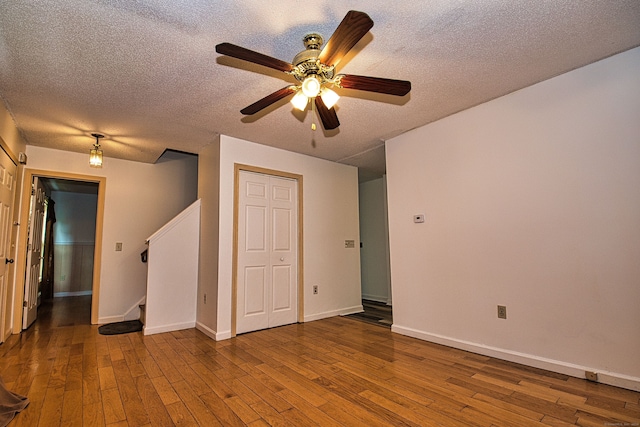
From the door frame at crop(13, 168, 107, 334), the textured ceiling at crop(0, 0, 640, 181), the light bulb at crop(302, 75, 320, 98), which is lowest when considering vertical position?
the door frame at crop(13, 168, 107, 334)

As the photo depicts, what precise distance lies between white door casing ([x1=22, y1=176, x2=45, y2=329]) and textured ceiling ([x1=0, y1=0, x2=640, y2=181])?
122 cm

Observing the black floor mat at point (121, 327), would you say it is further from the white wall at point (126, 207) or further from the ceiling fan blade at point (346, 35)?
the ceiling fan blade at point (346, 35)

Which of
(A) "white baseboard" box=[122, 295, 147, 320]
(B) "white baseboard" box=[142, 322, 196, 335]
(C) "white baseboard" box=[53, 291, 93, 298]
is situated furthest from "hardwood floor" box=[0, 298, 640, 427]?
(C) "white baseboard" box=[53, 291, 93, 298]

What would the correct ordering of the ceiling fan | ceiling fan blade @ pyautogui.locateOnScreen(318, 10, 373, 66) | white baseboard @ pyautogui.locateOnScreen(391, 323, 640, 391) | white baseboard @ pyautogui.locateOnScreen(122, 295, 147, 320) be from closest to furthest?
1. ceiling fan blade @ pyautogui.locateOnScreen(318, 10, 373, 66)
2. the ceiling fan
3. white baseboard @ pyautogui.locateOnScreen(391, 323, 640, 391)
4. white baseboard @ pyautogui.locateOnScreen(122, 295, 147, 320)

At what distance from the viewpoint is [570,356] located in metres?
2.42

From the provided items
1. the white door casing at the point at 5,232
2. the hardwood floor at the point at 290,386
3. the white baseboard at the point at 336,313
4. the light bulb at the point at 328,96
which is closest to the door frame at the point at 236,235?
the white baseboard at the point at 336,313

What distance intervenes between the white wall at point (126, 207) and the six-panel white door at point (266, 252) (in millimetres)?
1854

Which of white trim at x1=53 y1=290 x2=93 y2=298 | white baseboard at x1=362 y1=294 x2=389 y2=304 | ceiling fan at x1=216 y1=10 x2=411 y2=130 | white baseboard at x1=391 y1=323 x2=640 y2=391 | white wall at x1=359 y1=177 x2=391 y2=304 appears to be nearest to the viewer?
ceiling fan at x1=216 y1=10 x2=411 y2=130

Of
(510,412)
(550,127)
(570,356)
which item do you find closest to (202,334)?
(510,412)

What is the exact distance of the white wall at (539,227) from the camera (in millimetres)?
2240

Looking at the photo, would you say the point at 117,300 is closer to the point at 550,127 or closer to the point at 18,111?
the point at 18,111

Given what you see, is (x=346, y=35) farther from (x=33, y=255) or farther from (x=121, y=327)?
(x=33, y=255)

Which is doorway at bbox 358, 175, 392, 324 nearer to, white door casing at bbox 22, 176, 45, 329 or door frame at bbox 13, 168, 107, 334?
door frame at bbox 13, 168, 107, 334

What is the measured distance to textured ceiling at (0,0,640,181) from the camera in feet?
5.89
